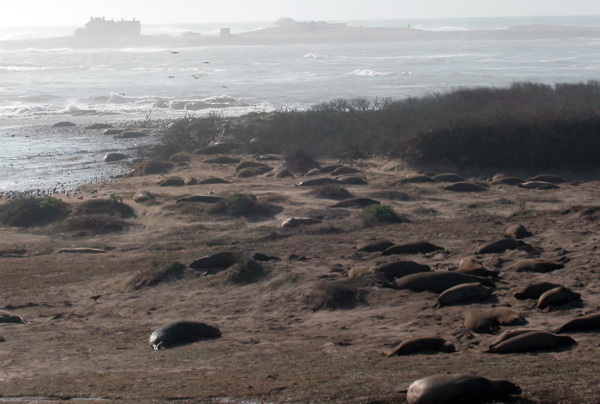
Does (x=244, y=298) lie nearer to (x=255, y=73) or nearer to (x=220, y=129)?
(x=220, y=129)

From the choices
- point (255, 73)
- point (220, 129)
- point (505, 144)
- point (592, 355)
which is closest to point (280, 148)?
point (220, 129)

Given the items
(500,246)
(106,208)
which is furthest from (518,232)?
(106,208)

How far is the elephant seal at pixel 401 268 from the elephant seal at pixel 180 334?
9.89 feet

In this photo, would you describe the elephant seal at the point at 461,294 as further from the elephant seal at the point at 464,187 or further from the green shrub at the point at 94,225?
the elephant seal at the point at 464,187

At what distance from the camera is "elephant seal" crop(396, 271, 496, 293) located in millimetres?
9398

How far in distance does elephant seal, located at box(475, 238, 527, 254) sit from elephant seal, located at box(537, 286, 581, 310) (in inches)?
118

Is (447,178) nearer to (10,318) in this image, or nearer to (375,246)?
(375,246)

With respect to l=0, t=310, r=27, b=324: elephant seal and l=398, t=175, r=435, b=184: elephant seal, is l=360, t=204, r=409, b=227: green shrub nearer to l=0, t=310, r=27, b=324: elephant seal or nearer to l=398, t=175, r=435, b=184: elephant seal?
l=398, t=175, r=435, b=184: elephant seal

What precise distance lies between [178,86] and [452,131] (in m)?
47.3

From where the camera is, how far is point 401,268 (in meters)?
10.4

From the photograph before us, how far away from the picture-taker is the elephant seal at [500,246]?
11.4 m

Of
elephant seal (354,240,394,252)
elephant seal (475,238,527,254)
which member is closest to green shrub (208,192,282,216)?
elephant seal (354,240,394,252)

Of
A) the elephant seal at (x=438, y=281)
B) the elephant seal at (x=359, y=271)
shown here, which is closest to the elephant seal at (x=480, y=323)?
the elephant seal at (x=438, y=281)

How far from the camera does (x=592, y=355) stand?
20.6ft
